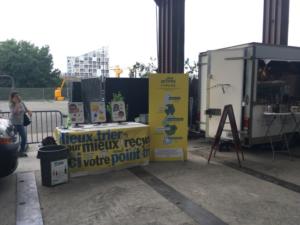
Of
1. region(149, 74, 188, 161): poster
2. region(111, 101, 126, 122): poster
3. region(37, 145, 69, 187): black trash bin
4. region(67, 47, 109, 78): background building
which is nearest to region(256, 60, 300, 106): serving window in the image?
region(149, 74, 188, 161): poster

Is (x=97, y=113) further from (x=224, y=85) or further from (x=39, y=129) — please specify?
(x=39, y=129)

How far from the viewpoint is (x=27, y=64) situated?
148ft

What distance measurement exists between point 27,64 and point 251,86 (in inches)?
1738

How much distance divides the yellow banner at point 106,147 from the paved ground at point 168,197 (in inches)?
8.3

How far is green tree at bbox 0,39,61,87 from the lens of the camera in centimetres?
4475

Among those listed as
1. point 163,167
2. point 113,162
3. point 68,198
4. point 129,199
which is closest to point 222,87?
point 163,167

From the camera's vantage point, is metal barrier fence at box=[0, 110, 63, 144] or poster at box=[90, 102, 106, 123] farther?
metal barrier fence at box=[0, 110, 63, 144]

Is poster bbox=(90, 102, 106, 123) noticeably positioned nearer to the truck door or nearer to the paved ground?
the paved ground

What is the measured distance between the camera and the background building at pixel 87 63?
3641 cm

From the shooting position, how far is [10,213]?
398 centimetres

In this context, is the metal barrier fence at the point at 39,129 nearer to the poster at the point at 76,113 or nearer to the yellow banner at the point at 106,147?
the poster at the point at 76,113

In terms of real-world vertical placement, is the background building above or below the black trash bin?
above

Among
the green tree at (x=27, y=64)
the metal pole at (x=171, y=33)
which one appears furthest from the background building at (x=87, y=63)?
the metal pole at (x=171, y=33)

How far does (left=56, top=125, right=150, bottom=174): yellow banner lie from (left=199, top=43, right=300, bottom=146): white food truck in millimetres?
2165
